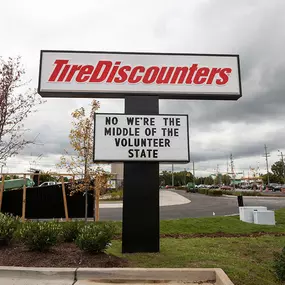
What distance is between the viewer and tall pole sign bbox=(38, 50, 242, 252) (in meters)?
7.05

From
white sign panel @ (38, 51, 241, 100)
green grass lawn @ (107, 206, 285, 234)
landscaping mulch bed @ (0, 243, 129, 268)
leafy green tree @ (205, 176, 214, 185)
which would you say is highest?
white sign panel @ (38, 51, 241, 100)

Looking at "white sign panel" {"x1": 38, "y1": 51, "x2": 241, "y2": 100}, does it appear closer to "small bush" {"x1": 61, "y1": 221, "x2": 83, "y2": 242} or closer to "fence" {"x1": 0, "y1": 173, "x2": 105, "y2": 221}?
"small bush" {"x1": 61, "y1": 221, "x2": 83, "y2": 242}

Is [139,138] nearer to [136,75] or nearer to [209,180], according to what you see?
[136,75]

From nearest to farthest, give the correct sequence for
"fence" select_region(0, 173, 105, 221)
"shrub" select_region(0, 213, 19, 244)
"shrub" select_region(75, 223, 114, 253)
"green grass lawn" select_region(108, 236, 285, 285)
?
"green grass lawn" select_region(108, 236, 285, 285), "shrub" select_region(75, 223, 114, 253), "shrub" select_region(0, 213, 19, 244), "fence" select_region(0, 173, 105, 221)

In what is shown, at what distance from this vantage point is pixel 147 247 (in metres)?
6.93

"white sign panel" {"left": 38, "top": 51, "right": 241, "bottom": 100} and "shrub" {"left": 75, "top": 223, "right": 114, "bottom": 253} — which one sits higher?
"white sign panel" {"left": 38, "top": 51, "right": 241, "bottom": 100}

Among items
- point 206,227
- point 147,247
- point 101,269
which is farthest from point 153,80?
point 206,227

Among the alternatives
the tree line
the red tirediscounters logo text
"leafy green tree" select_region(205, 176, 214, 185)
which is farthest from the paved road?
"leafy green tree" select_region(205, 176, 214, 185)

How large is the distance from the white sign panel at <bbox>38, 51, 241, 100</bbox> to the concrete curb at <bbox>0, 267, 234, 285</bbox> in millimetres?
4532

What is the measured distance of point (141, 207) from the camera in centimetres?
710

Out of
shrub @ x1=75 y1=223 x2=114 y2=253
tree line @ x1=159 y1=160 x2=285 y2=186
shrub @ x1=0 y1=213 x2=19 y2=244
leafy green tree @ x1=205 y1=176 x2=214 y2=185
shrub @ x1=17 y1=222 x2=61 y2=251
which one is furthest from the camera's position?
leafy green tree @ x1=205 y1=176 x2=214 y2=185

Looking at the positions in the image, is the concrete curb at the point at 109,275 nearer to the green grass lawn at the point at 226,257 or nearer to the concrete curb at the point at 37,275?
the concrete curb at the point at 37,275

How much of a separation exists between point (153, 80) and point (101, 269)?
5018 millimetres

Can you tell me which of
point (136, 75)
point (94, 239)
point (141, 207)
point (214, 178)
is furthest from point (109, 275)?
point (214, 178)
